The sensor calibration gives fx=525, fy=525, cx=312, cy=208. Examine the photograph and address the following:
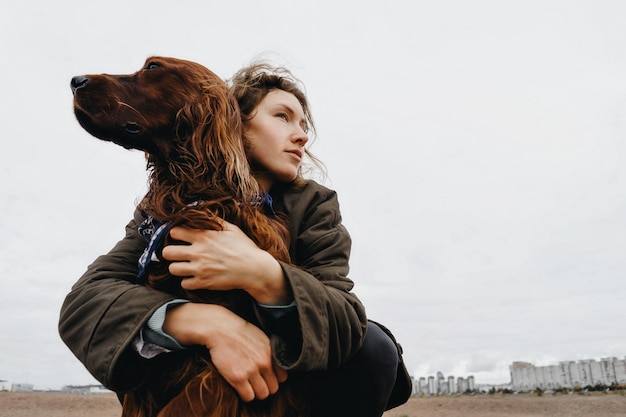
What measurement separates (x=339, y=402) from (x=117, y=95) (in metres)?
1.38

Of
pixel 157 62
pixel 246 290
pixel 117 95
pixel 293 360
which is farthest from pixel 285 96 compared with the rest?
pixel 293 360

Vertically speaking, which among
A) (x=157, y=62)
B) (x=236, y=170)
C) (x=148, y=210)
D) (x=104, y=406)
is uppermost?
(x=157, y=62)

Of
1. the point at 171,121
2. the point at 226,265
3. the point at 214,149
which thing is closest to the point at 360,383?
the point at 226,265

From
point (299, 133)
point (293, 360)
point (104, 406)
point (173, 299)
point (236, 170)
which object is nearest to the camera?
point (293, 360)

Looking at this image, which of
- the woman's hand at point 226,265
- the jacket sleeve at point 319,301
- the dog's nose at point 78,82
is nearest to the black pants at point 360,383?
the jacket sleeve at point 319,301

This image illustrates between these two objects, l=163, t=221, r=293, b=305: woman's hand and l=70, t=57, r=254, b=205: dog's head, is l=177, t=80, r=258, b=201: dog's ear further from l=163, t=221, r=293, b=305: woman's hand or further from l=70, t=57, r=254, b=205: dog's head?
l=163, t=221, r=293, b=305: woman's hand

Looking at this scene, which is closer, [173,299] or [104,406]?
[173,299]

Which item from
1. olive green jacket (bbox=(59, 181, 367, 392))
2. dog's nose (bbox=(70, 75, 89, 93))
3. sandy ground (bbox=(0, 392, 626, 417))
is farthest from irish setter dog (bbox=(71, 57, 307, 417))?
sandy ground (bbox=(0, 392, 626, 417))

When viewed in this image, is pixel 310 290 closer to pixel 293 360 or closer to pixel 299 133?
pixel 293 360

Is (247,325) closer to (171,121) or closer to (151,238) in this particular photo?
(151,238)

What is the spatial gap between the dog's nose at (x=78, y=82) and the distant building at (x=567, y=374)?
37040 millimetres

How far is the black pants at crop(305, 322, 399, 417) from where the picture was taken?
194 cm

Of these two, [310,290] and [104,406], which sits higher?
[310,290]

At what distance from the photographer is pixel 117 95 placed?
5.97 ft
